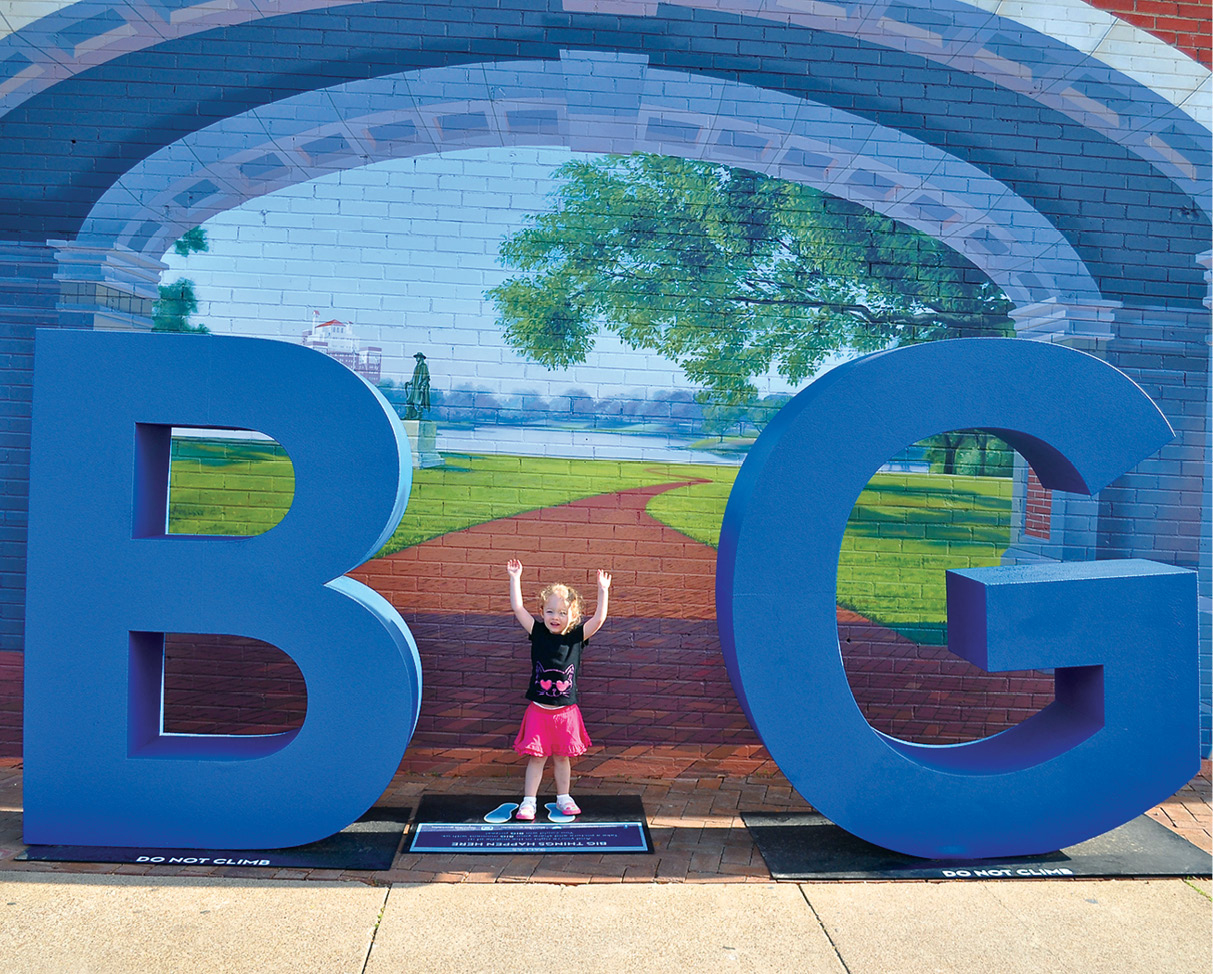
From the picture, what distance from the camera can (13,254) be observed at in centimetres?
481

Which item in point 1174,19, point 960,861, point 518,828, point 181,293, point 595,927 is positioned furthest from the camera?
point 1174,19

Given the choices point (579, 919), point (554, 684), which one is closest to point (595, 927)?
point (579, 919)

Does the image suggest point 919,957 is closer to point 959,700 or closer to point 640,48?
point 959,700

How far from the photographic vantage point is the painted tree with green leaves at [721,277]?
4.91 meters

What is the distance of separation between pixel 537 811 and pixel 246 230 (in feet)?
11.3

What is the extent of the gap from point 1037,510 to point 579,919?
348cm

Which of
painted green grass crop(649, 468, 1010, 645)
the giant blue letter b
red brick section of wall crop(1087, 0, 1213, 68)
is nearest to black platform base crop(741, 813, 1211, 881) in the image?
painted green grass crop(649, 468, 1010, 645)

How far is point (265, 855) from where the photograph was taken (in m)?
3.85

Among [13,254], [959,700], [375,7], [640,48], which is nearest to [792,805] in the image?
[959,700]

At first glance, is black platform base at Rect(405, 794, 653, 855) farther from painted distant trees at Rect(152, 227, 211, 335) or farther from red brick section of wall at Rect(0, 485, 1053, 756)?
painted distant trees at Rect(152, 227, 211, 335)

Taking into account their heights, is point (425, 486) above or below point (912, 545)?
above

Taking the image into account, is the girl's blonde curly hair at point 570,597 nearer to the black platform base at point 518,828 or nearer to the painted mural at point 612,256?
the painted mural at point 612,256

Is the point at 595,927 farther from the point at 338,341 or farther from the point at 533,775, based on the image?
the point at 338,341

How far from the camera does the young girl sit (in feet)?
14.0
